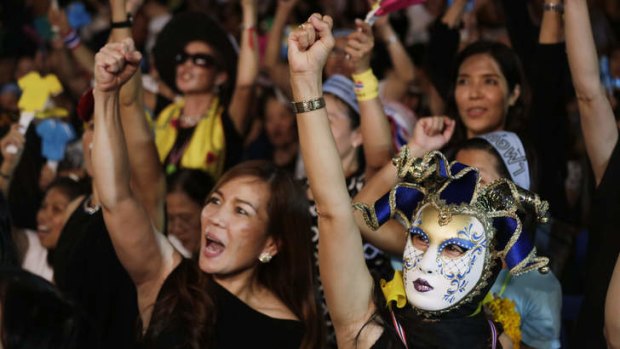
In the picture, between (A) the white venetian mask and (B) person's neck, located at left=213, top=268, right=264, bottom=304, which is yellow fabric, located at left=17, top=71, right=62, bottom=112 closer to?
(B) person's neck, located at left=213, top=268, right=264, bottom=304

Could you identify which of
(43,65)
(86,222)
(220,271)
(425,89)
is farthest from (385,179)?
(43,65)

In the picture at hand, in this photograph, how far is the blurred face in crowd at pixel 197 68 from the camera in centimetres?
554

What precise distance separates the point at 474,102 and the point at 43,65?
4055 millimetres

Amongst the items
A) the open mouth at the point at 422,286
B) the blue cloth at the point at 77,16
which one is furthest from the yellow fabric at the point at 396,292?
the blue cloth at the point at 77,16

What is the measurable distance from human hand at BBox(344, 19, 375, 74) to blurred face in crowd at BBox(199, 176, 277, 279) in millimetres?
630

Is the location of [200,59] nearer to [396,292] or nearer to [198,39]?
[198,39]

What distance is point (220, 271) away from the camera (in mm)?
3799

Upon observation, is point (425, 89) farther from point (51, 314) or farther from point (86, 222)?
point (51, 314)

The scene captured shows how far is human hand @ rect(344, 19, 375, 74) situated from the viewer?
4.17 m

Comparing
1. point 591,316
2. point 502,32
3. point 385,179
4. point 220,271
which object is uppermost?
point 502,32

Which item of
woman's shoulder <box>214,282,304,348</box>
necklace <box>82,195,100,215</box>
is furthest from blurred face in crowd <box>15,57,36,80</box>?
woman's shoulder <box>214,282,304,348</box>

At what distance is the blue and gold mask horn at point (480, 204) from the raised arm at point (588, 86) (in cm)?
93

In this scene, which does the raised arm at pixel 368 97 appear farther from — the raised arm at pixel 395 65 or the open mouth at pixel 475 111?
the raised arm at pixel 395 65

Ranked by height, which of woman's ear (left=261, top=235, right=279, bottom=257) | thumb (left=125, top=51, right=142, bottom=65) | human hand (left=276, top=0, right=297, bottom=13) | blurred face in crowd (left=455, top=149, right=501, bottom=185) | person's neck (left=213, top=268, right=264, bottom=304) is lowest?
person's neck (left=213, top=268, right=264, bottom=304)
